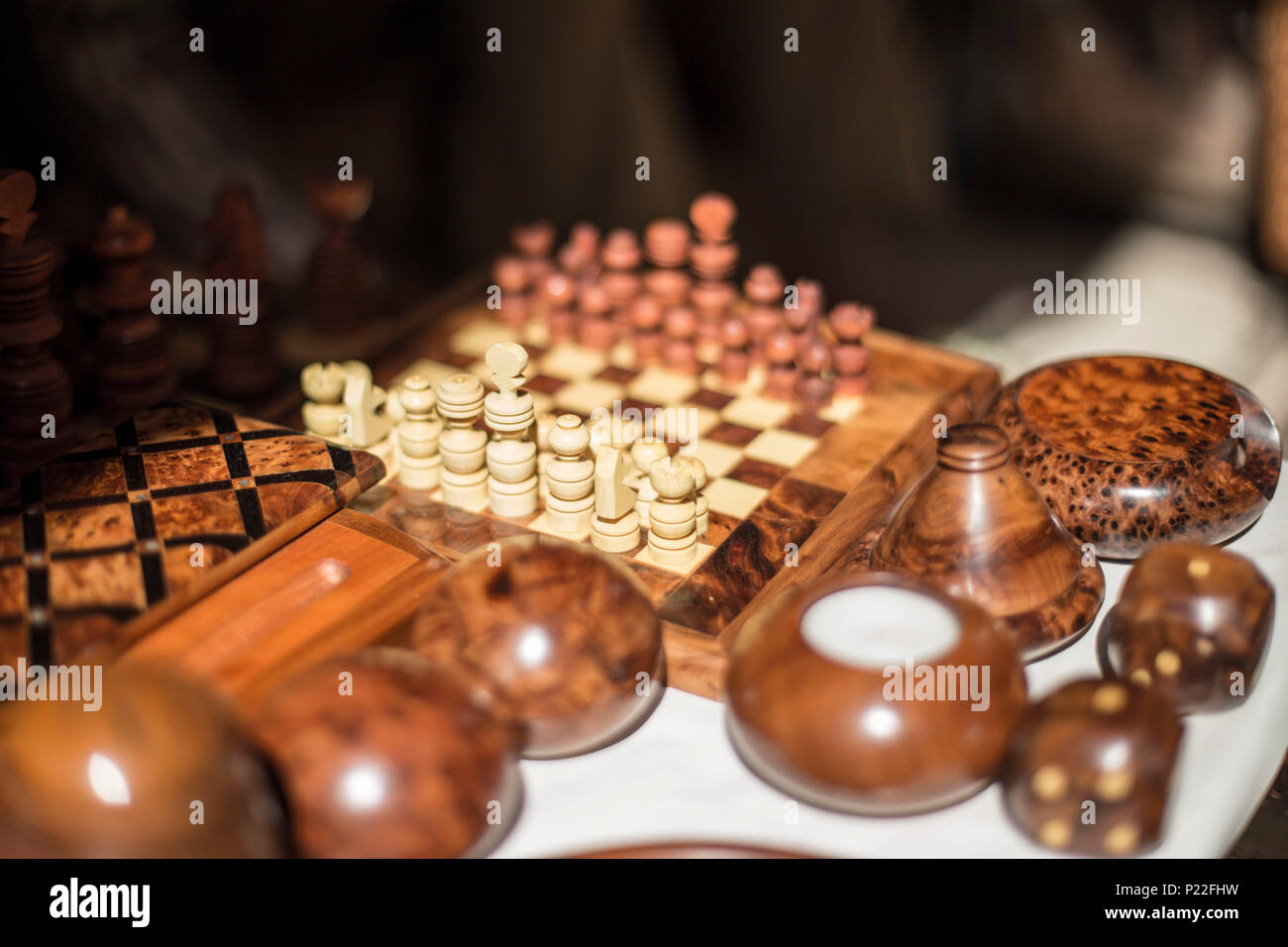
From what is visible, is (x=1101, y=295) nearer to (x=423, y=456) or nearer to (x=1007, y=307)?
(x=1007, y=307)

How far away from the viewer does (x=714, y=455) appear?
1.52 meters

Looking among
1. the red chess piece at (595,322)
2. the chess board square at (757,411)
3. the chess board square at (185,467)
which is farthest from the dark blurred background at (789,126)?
the chess board square at (185,467)

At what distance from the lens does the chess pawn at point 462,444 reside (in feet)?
4.48

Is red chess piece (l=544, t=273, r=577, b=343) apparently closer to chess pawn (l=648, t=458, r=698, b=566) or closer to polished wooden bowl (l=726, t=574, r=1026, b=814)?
chess pawn (l=648, t=458, r=698, b=566)

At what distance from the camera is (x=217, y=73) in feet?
7.54

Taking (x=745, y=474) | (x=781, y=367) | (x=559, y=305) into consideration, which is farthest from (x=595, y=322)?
(x=745, y=474)

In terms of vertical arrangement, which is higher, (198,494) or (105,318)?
(105,318)

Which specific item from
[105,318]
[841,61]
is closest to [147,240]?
[105,318]

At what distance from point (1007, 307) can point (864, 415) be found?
1.19 m

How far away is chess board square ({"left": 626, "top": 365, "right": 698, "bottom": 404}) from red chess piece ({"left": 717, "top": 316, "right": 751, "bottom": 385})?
1.7 inches

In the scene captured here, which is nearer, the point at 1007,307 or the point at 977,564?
the point at 977,564

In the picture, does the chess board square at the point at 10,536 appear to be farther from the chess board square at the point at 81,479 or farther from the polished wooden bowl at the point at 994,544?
the polished wooden bowl at the point at 994,544

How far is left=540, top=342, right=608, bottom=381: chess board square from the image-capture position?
172cm

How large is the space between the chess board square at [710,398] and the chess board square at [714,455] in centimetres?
10
